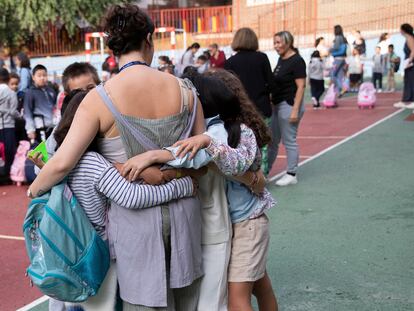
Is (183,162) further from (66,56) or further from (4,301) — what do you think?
(66,56)

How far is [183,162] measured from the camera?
2379mm

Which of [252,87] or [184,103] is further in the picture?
[252,87]

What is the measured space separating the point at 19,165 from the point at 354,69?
1420 cm

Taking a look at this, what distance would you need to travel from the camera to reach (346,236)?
528 centimetres

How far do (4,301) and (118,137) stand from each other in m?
2.50

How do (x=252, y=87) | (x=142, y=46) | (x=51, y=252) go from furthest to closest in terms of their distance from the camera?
(x=252, y=87) → (x=142, y=46) → (x=51, y=252)

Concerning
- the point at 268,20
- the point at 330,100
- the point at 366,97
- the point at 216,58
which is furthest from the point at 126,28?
the point at 268,20

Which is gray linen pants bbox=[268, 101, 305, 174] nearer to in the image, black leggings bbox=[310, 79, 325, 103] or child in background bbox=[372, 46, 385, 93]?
black leggings bbox=[310, 79, 325, 103]

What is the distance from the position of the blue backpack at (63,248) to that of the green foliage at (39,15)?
24231mm

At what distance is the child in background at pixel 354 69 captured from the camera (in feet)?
64.1

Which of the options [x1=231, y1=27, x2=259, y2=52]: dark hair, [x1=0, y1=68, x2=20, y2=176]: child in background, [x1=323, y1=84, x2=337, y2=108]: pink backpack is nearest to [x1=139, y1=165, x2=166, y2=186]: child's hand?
[x1=231, y1=27, x2=259, y2=52]: dark hair

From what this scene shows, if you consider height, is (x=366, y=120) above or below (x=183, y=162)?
below

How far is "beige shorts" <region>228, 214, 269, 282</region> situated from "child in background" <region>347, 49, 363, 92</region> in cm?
1729


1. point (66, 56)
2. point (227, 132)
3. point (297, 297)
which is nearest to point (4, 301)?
point (297, 297)
